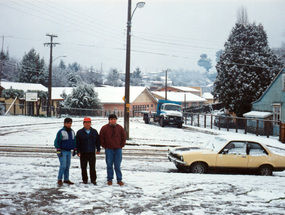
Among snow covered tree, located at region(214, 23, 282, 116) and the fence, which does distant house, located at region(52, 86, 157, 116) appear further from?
the fence

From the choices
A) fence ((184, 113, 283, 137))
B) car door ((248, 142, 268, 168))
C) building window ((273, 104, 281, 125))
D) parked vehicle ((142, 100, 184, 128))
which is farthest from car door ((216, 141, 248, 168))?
building window ((273, 104, 281, 125))

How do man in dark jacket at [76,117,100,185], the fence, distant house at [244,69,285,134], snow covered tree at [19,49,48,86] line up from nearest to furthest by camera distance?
man in dark jacket at [76,117,100,185] < the fence < distant house at [244,69,285,134] < snow covered tree at [19,49,48,86]

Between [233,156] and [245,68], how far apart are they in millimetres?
29367

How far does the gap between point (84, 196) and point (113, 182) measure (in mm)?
1475

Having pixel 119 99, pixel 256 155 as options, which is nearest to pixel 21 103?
pixel 119 99

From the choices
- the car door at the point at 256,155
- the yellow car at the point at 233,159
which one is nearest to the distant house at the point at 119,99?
the yellow car at the point at 233,159

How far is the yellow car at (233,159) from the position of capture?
1030 centimetres

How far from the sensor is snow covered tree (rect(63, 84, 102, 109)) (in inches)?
1854

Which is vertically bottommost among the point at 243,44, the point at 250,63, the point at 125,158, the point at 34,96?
the point at 125,158

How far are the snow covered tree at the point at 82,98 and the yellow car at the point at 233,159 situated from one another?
124ft

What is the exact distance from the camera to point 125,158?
12828 mm

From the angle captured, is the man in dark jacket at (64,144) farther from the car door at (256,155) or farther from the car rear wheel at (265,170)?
the car rear wheel at (265,170)

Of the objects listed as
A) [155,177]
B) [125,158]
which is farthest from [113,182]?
[125,158]

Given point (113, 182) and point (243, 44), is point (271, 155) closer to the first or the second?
point (113, 182)
